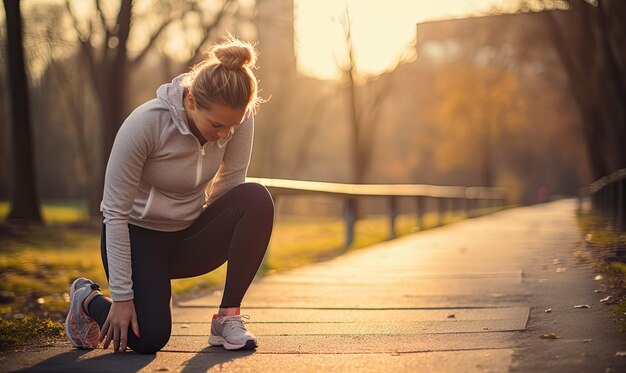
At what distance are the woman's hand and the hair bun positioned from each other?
1051mm

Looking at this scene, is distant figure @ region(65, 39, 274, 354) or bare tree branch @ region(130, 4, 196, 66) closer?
distant figure @ region(65, 39, 274, 354)

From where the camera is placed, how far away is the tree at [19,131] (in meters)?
13.8

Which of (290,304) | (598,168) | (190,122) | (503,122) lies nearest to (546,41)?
(598,168)

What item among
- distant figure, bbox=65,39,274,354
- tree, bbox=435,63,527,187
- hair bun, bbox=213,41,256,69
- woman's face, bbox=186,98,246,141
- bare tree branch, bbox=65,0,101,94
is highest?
bare tree branch, bbox=65,0,101,94

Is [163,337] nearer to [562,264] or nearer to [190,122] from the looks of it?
[190,122]

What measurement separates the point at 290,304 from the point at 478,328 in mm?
1630

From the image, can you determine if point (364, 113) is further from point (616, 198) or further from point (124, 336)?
point (124, 336)

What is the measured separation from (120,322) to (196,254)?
0.66m

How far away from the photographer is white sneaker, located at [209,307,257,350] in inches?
147

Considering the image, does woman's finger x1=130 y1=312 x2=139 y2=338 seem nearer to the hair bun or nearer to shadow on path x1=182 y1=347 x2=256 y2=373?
shadow on path x1=182 y1=347 x2=256 y2=373

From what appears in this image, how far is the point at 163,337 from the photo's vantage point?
368 cm

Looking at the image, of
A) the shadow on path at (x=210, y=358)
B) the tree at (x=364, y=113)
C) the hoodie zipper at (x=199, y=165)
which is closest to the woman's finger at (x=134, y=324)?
the shadow on path at (x=210, y=358)

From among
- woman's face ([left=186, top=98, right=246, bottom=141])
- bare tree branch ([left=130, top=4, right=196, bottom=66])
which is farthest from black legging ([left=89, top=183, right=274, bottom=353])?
bare tree branch ([left=130, top=4, right=196, bottom=66])

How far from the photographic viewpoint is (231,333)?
12.4ft
